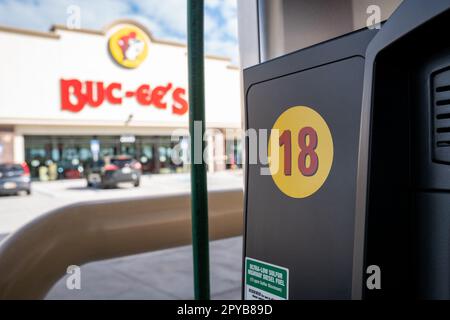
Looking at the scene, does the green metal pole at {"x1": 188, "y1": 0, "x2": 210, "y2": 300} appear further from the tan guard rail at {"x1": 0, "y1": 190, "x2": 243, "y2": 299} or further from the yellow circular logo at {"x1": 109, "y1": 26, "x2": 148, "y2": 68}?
the yellow circular logo at {"x1": 109, "y1": 26, "x2": 148, "y2": 68}

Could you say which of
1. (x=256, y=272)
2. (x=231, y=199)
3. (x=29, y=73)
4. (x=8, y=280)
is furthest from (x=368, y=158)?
(x=29, y=73)

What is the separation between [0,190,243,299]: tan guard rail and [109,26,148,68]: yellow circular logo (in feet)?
51.4

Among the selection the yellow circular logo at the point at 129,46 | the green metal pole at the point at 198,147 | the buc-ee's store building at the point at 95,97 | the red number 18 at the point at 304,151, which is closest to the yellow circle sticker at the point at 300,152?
the red number 18 at the point at 304,151

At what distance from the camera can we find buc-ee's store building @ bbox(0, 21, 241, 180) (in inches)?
610

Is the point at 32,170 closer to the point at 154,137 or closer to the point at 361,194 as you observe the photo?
the point at 154,137

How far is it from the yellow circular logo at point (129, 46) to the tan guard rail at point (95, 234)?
51.4 ft

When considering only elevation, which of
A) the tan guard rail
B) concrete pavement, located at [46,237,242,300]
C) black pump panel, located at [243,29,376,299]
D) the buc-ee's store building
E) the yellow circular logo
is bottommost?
concrete pavement, located at [46,237,242,300]

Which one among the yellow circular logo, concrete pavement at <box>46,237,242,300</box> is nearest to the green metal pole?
concrete pavement at <box>46,237,242,300</box>

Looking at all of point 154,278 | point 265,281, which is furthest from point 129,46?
point 265,281

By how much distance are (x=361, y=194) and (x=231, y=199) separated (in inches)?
74.6

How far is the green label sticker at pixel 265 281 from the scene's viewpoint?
1.12 metres

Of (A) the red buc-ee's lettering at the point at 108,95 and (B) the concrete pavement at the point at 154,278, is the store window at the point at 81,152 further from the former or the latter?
(B) the concrete pavement at the point at 154,278

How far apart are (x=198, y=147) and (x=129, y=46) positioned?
1694 cm

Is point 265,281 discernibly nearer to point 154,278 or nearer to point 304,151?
point 304,151
